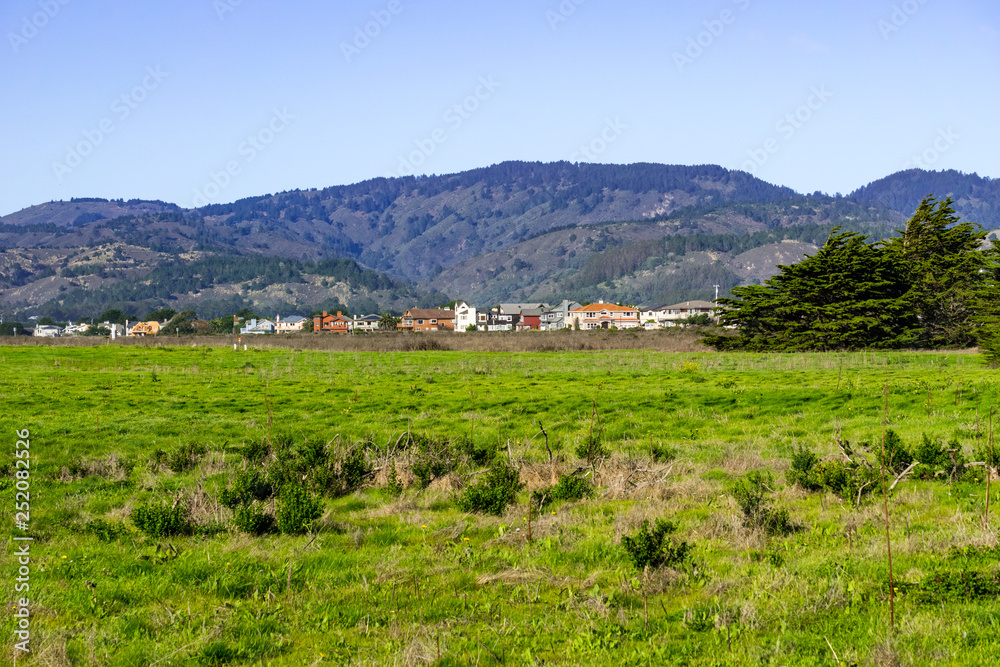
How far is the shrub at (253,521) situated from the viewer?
10.9 meters

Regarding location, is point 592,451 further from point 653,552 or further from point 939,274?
point 939,274

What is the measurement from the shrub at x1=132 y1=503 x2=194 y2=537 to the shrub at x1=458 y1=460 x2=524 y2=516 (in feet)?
14.4

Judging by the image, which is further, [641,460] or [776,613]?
[641,460]

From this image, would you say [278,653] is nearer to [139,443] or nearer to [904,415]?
[139,443]

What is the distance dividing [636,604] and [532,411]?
15385mm

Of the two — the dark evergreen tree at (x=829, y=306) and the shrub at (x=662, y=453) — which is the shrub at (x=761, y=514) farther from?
the dark evergreen tree at (x=829, y=306)

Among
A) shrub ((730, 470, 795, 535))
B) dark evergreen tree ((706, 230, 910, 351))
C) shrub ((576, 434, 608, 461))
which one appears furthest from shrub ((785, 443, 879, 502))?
dark evergreen tree ((706, 230, 910, 351))

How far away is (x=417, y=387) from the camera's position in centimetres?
3027

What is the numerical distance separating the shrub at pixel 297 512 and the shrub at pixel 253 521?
23 cm

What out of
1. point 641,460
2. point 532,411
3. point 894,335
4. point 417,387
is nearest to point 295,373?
point 417,387

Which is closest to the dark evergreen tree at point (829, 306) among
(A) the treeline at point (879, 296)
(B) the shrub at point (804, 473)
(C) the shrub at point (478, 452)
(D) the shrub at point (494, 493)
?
(A) the treeline at point (879, 296)

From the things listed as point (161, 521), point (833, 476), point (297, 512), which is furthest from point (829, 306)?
point (161, 521)

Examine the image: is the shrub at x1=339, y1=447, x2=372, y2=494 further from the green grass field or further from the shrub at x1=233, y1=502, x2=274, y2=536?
the shrub at x1=233, y1=502, x2=274, y2=536

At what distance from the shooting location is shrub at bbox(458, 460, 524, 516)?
12.1 metres
